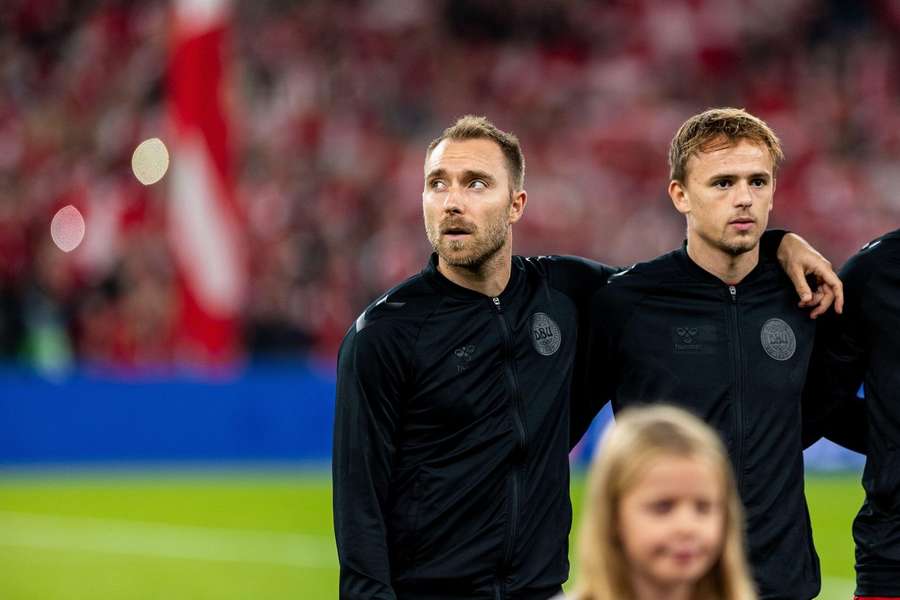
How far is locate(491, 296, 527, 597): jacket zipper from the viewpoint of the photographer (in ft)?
15.3

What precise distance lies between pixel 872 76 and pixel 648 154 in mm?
3216

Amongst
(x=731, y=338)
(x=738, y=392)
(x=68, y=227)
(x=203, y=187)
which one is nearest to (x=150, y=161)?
(x=68, y=227)

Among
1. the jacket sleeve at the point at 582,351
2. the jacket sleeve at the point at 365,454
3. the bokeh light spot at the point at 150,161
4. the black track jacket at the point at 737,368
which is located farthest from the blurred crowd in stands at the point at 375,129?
the jacket sleeve at the point at 365,454

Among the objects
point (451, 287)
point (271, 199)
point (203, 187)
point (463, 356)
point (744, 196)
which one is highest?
point (271, 199)

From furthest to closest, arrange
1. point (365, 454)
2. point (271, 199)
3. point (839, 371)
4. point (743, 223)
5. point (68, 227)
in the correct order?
1. point (271, 199)
2. point (68, 227)
3. point (839, 371)
4. point (743, 223)
5. point (365, 454)

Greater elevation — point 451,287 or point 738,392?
point 451,287

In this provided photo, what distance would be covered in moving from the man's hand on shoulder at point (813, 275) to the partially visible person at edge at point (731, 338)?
1.7 inches

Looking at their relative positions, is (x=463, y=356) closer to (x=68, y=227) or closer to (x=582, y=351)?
(x=582, y=351)

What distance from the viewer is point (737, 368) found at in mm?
5004

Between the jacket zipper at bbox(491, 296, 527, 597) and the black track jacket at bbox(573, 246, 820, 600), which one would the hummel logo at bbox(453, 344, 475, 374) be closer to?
the jacket zipper at bbox(491, 296, 527, 597)

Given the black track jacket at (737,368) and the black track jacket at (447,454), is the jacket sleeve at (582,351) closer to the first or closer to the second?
the black track jacket at (737,368)

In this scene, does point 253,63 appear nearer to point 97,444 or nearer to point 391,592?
point 97,444

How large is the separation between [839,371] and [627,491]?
2404mm

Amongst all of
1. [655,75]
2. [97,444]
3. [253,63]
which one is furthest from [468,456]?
[655,75]
